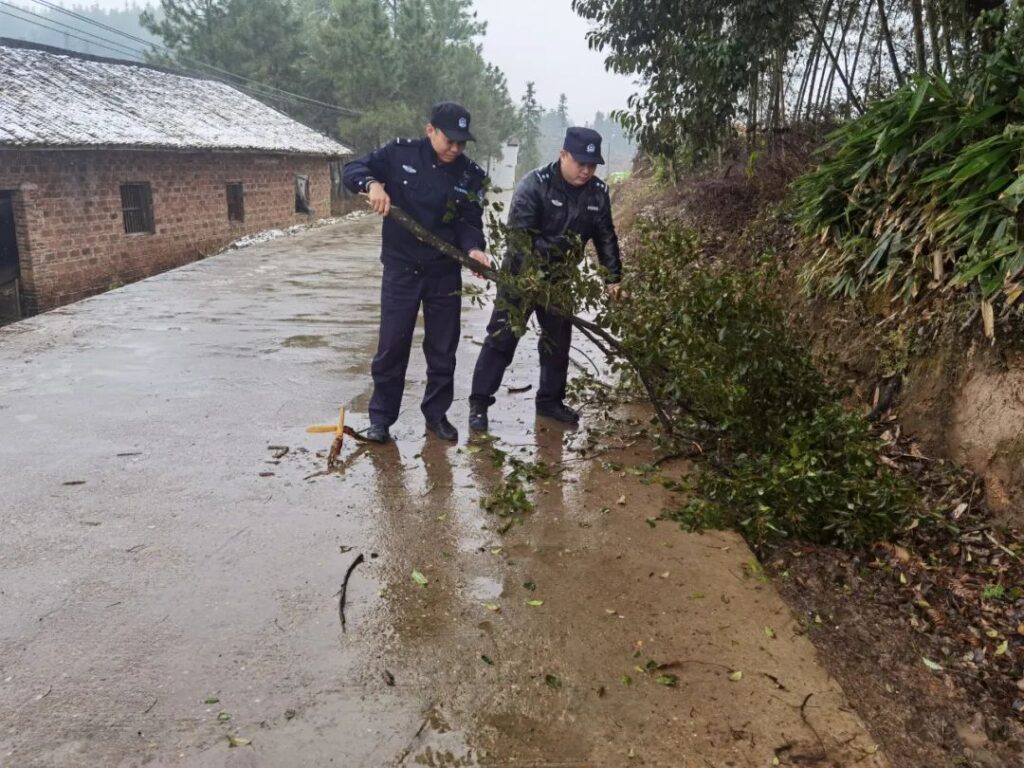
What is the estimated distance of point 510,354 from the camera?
4770 millimetres

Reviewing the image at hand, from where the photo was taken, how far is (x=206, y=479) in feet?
13.0

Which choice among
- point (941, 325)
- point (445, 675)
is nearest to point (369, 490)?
point (445, 675)

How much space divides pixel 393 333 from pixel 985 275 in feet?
9.53

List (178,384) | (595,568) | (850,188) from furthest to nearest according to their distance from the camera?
(178,384), (850,188), (595,568)

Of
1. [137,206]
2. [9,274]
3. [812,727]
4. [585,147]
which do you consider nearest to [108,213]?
[137,206]

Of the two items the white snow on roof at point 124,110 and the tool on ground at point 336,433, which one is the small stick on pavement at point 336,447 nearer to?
the tool on ground at point 336,433

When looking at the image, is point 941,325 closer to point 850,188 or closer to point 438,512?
point 850,188

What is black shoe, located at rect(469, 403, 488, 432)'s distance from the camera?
4.74m

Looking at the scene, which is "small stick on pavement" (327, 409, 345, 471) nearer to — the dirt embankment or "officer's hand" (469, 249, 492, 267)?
"officer's hand" (469, 249, 492, 267)

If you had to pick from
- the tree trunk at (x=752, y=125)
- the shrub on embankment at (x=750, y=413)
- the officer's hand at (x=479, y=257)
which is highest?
the tree trunk at (x=752, y=125)

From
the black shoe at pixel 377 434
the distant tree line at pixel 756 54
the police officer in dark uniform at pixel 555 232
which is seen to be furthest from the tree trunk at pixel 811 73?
the black shoe at pixel 377 434

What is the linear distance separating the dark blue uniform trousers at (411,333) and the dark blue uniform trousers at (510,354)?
9.2 inches

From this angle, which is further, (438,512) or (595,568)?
(438,512)

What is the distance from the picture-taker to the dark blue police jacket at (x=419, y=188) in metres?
4.23
